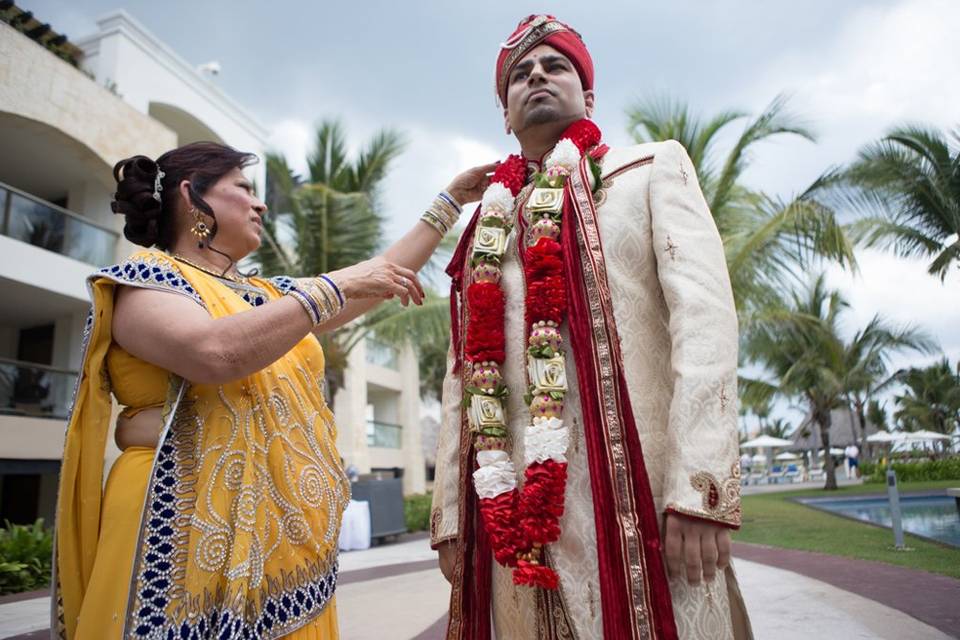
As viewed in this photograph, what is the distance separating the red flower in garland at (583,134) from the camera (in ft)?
6.71

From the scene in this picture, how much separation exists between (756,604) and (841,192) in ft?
23.6

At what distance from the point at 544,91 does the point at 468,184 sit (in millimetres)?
613

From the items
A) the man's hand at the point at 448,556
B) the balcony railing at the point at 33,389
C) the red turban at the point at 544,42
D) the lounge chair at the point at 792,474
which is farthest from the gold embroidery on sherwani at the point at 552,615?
the lounge chair at the point at 792,474

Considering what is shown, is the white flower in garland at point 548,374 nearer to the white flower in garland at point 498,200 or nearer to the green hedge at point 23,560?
the white flower in garland at point 498,200

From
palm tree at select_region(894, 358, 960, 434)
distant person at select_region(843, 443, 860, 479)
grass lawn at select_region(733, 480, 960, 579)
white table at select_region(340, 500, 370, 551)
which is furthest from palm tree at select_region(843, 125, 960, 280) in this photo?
distant person at select_region(843, 443, 860, 479)

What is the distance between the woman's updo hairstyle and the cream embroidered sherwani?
3.25ft

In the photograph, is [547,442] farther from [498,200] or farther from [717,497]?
[498,200]

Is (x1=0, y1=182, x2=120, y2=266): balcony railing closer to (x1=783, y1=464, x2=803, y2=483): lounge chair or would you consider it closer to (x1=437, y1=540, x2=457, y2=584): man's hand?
(x1=437, y1=540, x2=457, y2=584): man's hand

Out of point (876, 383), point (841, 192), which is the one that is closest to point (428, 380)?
point (876, 383)

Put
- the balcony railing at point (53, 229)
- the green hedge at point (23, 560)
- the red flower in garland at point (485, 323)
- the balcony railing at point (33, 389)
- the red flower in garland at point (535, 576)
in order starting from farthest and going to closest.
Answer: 1. the balcony railing at point (53, 229)
2. the balcony railing at point (33, 389)
3. the green hedge at point (23, 560)
4. the red flower in garland at point (485, 323)
5. the red flower in garland at point (535, 576)

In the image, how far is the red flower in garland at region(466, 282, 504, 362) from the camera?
189 centimetres

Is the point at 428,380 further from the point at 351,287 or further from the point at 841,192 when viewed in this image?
the point at 351,287

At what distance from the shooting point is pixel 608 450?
1633 millimetres

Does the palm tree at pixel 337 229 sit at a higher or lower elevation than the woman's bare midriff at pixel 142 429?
higher
